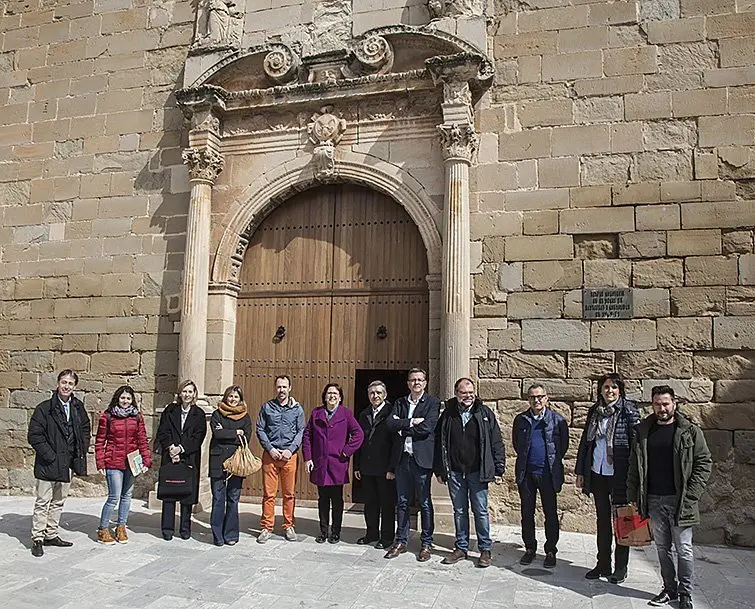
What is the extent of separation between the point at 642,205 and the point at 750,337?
4.99 ft

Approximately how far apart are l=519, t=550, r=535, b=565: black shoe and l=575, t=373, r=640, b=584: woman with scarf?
0.44 meters

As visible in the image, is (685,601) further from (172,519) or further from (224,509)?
(172,519)

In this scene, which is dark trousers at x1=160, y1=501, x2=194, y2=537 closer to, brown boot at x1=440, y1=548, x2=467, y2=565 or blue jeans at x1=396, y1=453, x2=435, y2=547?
blue jeans at x1=396, y1=453, x2=435, y2=547

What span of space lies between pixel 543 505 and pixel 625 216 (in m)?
2.91

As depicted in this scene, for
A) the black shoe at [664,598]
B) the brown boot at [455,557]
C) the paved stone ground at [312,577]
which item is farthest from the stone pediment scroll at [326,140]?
the black shoe at [664,598]

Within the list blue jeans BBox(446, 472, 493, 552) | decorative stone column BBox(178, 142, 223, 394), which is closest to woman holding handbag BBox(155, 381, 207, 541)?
decorative stone column BBox(178, 142, 223, 394)

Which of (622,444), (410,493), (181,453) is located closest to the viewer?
(622,444)

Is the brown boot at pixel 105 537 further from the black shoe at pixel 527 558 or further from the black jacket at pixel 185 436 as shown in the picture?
the black shoe at pixel 527 558

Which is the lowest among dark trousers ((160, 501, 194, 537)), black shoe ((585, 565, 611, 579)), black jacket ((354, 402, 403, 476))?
black shoe ((585, 565, 611, 579))

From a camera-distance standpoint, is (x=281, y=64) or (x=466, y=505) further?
(x=281, y=64)

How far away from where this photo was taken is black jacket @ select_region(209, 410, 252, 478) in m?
5.91

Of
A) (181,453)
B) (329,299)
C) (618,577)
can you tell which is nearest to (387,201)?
(329,299)

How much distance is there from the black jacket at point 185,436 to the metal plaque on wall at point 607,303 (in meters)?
3.69

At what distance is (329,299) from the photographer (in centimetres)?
763
